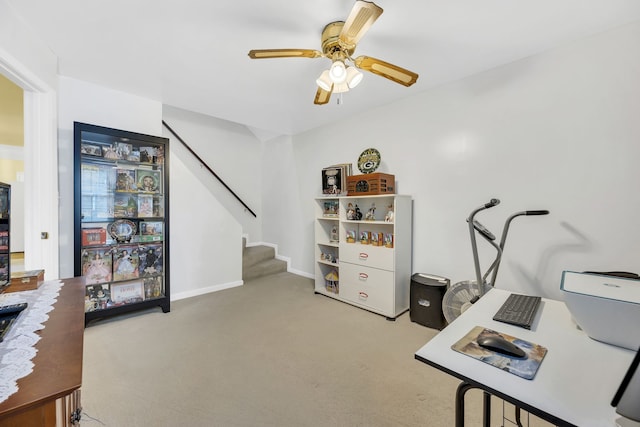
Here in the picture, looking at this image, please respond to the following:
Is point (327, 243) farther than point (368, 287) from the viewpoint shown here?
Yes

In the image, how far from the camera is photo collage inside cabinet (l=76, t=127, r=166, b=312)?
2553 millimetres

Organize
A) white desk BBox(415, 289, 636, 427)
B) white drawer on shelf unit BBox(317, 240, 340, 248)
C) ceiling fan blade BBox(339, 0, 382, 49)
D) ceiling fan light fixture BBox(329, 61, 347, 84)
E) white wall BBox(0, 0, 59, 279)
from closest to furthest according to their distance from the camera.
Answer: white desk BBox(415, 289, 636, 427) < ceiling fan blade BBox(339, 0, 382, 49) < ceiling fan light fixture BBox(329, 61, 347, 84) < white wall BBox(0, 0, 59, 279) < white drawer on shelf unit BBox(317, 240, 340, 248)

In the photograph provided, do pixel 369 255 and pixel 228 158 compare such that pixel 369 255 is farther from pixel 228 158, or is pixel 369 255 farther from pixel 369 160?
pixel 228 158

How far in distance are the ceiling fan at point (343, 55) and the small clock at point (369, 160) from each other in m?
1.29

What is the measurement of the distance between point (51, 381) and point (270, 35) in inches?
81.1

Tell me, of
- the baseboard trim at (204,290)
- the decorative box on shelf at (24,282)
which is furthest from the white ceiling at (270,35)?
the baseboard trim at (204,290)

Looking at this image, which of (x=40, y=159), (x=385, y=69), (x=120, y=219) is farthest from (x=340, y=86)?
(x=120, y=219)

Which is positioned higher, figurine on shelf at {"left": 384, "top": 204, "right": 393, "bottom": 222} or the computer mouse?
figurine on shelf at {"left": 384, "top": 204, "right": 393, "bottom": 222}

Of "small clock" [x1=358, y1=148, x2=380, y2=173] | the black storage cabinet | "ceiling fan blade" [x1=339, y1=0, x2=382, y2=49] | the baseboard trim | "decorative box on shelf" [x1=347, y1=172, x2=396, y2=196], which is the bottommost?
the baseboard trim

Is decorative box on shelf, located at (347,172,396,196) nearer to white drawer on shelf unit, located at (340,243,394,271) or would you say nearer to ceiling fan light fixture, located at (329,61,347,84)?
white drawer on shelf unit, located at (340,243,394,271)

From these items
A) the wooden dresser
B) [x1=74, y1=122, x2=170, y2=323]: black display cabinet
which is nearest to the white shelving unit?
[x1=74, y1=122, x2=170, y2=323]: black display cabinet

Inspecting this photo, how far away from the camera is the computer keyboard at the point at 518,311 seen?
41.2 inches

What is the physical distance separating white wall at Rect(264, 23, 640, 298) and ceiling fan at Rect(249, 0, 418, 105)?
3.32 ft

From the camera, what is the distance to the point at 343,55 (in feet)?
5.73
